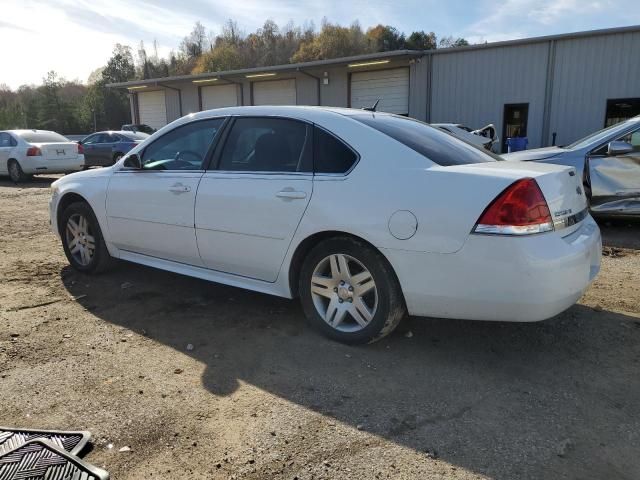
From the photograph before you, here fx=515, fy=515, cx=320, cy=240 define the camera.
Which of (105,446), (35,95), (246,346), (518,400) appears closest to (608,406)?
(518,400)

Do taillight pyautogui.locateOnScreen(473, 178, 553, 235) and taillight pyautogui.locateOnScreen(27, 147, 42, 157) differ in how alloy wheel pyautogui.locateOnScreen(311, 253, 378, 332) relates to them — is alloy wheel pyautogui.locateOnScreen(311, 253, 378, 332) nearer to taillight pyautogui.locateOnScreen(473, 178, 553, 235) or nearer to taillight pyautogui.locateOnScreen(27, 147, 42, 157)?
taillight pyautogui.locateOnScreen(473, 178, 553, 235)

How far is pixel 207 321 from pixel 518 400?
2.28 metres

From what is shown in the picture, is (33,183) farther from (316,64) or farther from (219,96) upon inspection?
(219,96)

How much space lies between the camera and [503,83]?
16781 mm

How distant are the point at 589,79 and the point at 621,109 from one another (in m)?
1.32

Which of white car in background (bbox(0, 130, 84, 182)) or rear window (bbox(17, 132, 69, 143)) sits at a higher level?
rear window (bbox(17, 132, 69, 143))

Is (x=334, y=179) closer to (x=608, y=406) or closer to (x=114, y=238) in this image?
(x=608, y=406)

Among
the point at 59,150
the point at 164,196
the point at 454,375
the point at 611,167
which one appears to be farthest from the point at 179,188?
the point at 59,150

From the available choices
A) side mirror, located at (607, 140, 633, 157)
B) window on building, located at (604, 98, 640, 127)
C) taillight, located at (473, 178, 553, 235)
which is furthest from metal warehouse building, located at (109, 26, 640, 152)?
taillight, located at (473, 178, 553, 235)

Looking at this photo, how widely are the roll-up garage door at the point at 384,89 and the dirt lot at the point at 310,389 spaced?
1603 centimetres

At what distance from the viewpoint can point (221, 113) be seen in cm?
413

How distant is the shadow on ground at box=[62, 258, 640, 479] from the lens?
2.40 m

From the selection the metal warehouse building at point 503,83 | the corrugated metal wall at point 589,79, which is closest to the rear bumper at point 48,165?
the metal warehouse building at point 503,83

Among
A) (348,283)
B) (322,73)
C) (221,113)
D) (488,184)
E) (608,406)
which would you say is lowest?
(608,406)
